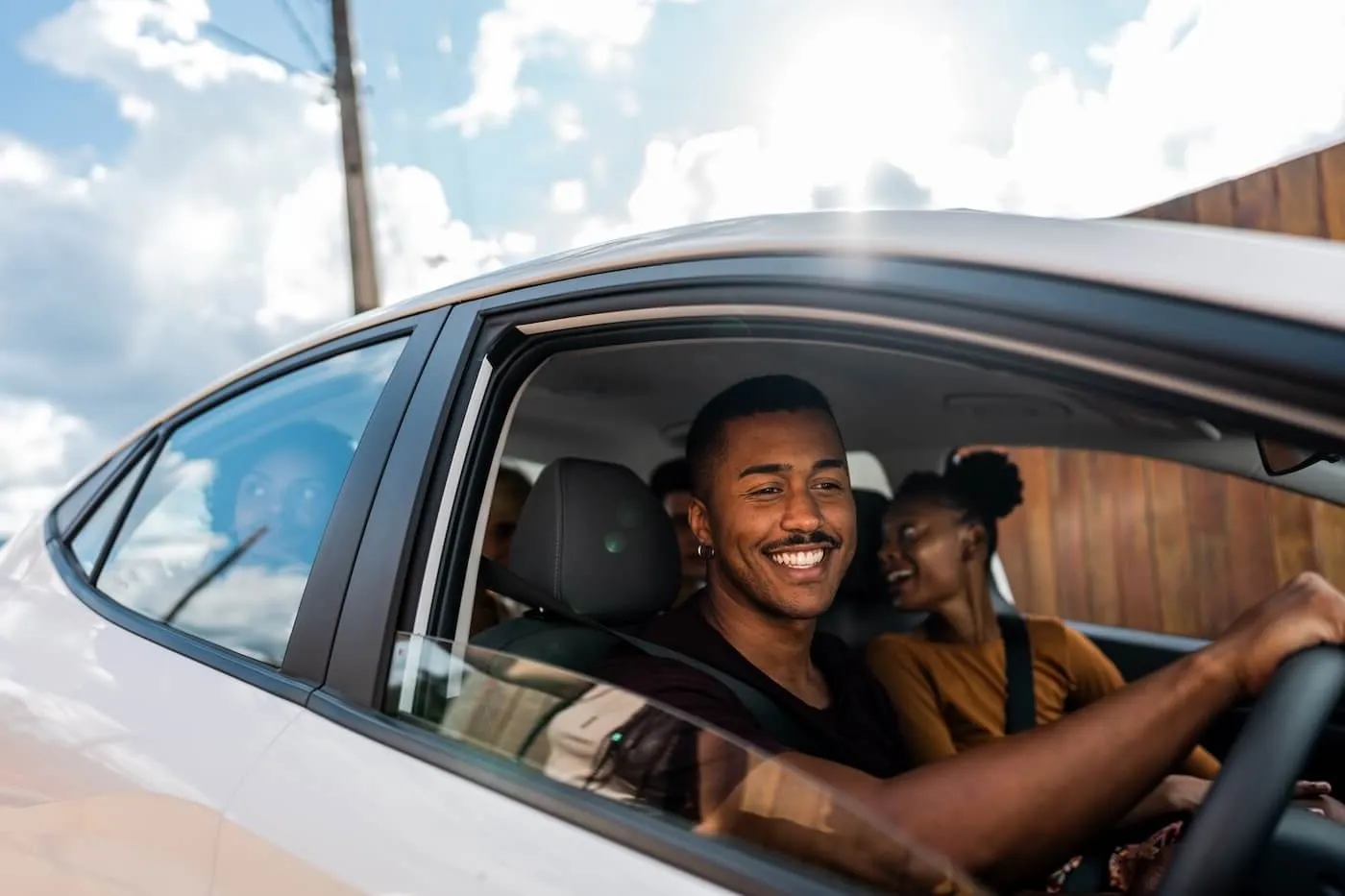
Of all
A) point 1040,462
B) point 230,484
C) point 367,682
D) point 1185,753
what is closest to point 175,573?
point 230,484

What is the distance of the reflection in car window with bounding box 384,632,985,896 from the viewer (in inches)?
40.7

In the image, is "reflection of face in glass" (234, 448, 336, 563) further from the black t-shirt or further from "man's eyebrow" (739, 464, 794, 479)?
"man's eyebrow" (739, 464, 794, 479)

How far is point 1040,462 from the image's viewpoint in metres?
6.84

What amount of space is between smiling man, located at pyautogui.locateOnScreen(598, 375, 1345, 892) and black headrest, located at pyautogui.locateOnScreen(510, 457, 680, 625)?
0.28 feet

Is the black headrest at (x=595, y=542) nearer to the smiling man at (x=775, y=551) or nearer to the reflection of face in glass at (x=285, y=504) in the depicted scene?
the smiling man at (x=775, y=551)

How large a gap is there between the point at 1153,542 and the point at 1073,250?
5.72 m

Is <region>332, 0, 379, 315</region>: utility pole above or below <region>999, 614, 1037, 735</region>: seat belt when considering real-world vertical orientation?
above

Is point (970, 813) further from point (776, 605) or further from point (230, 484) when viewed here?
point (230, 484)

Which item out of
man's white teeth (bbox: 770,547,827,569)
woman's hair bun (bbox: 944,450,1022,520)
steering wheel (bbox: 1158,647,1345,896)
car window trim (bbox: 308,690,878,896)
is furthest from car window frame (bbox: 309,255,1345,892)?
woman's hair bun (bbox: 944,450,1022,520)

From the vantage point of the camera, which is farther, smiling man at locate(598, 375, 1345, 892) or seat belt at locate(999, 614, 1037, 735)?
seat belt at locate(999, 614, 1037, 735)

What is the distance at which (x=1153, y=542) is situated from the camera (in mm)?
6172

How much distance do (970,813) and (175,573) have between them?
150 cm

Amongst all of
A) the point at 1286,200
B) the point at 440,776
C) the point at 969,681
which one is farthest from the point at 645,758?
the point at 1286,200

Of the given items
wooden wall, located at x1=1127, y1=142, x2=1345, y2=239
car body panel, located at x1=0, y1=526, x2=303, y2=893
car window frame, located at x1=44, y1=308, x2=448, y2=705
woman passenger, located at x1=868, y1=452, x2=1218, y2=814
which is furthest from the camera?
wooden wall, located at x1=1127, y1=142, x2=1345, y2=239
